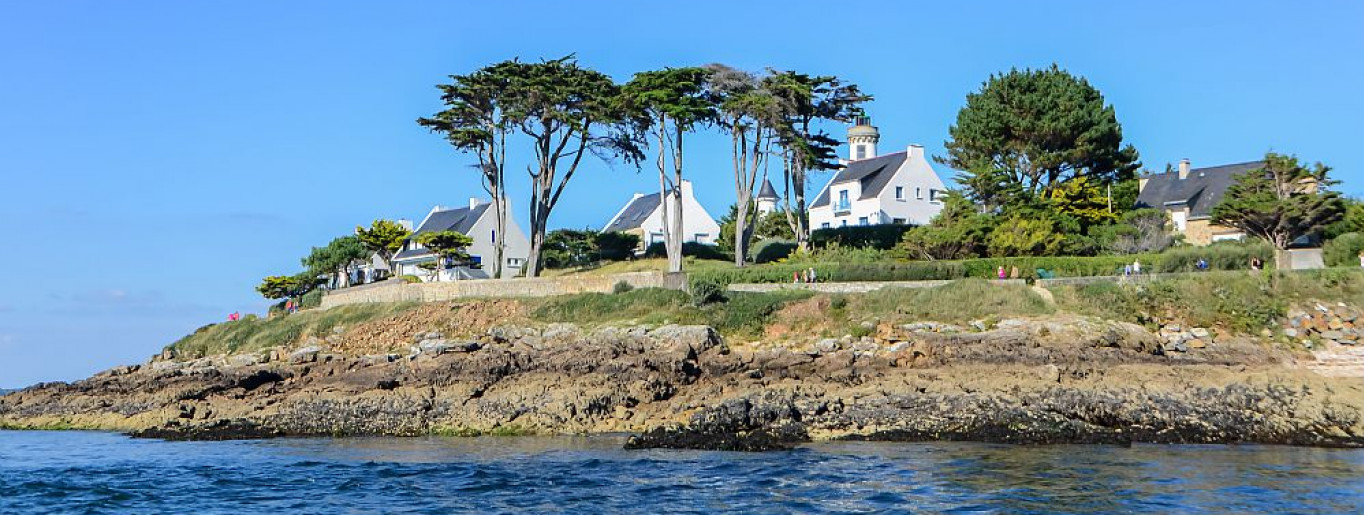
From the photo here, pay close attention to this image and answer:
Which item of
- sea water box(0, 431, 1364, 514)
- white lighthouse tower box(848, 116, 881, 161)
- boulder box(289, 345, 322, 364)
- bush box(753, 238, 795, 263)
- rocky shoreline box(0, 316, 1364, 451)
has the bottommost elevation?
sea water box(0, 431, 1364, 514)

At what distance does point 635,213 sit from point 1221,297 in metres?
43.3

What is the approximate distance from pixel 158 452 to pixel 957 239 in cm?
2790

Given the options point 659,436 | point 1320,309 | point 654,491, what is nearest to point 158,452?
point 659,436

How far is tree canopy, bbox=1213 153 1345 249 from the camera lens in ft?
140

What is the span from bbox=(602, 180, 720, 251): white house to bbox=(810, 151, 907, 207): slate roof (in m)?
7.99

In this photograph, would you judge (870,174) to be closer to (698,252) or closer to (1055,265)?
(698,252)

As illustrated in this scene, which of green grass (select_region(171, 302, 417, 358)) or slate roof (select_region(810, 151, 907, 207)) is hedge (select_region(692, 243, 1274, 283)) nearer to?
green grass (select_region(171, 302, 417, 358))

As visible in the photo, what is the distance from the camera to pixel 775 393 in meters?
30.2

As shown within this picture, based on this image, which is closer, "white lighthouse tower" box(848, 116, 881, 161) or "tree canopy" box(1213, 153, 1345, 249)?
"tree canopy" box(1213, 153, 1345, 249)

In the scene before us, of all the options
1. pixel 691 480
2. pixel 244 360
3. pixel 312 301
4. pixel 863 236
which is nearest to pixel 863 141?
pixel 863 236

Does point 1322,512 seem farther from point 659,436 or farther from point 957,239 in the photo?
point 957,239

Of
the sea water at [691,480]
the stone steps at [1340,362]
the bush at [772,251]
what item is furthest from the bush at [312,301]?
the stone steps at [1340,362]

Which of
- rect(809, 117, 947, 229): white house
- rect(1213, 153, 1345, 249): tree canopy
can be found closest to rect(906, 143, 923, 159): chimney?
rect(809, 117, 947, 229): white house

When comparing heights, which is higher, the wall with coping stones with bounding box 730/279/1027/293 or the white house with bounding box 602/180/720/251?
the white house with bounding box 602/180/720/251
